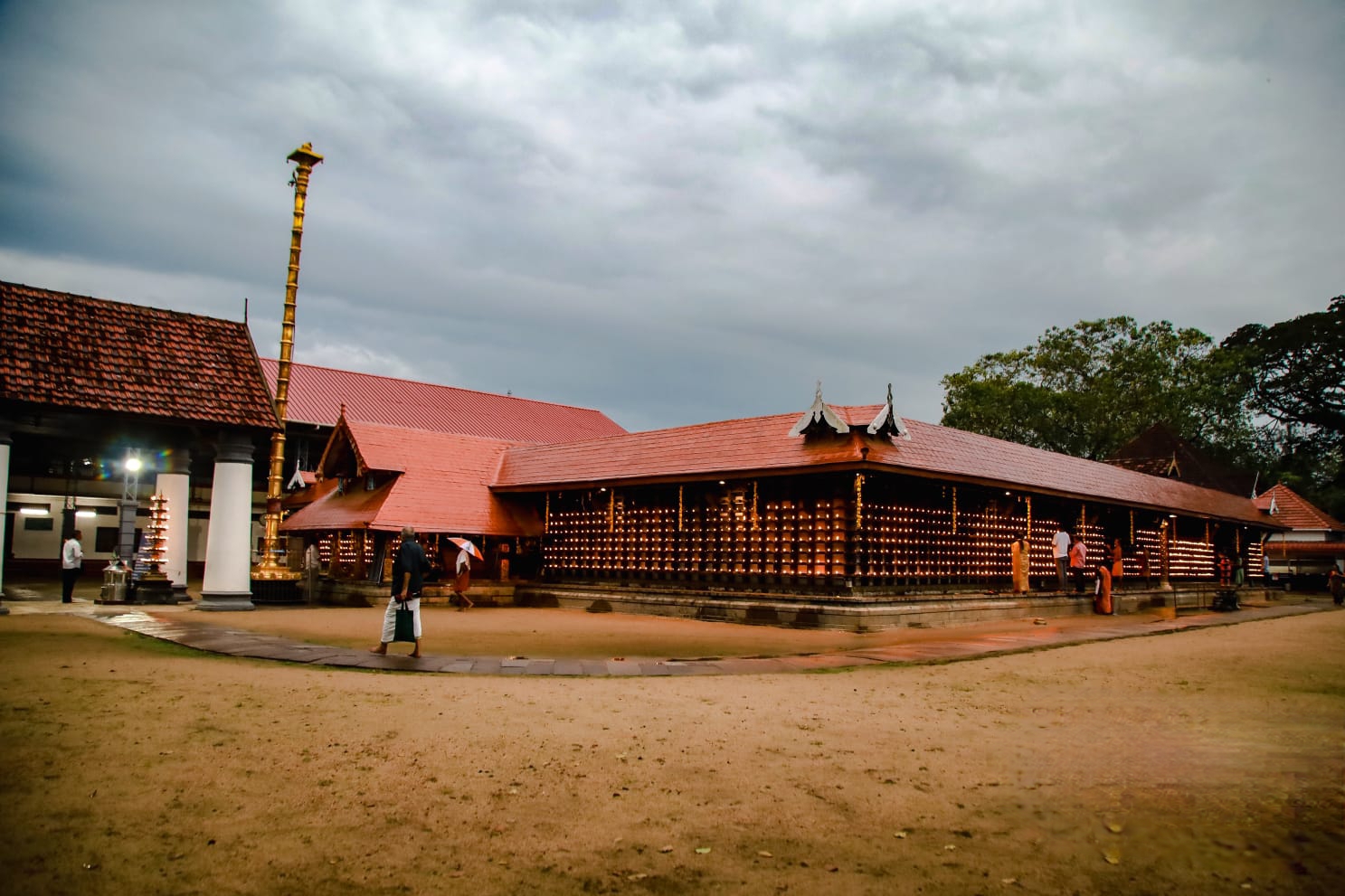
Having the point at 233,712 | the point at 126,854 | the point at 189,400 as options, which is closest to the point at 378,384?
the point at 189,400

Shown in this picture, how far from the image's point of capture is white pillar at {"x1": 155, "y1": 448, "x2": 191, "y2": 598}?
1855 centimetres

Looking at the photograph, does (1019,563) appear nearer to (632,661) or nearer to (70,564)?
(632,661)

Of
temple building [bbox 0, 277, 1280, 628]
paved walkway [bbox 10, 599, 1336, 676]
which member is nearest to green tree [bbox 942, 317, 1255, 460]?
temple building [bbox 0, 277, 1280, 628]

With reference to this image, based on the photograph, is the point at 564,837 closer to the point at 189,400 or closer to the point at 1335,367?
the point at 189,400

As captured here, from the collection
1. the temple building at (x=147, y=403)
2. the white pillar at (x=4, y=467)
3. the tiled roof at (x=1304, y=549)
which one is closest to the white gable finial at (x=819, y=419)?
the temple building at (x=147, y=403)

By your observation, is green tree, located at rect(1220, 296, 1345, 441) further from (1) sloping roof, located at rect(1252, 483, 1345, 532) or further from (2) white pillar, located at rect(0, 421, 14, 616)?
(2) white pillar, located at rect(0, 421, 14, 616)

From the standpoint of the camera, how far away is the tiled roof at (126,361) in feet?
50.6

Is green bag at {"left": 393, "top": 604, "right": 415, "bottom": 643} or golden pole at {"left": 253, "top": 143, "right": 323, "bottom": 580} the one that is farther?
golden pole at {"left": 253, "top": 143, "right": 323, "bottom": 580}

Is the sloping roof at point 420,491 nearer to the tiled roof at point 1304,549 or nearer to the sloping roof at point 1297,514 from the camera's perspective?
the sloping roof at point 1297,514

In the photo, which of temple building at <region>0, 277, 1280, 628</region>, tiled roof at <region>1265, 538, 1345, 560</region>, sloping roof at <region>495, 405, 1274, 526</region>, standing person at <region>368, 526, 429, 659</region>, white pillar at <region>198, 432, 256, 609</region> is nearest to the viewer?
standing person at <region>368, 526, 429, 659</region>

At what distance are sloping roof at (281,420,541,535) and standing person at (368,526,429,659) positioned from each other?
1077 centimetres

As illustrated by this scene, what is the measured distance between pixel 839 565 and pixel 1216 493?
71.2ft

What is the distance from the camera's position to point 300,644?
11.2m

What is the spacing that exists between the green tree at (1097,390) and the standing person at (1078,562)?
2517cm
